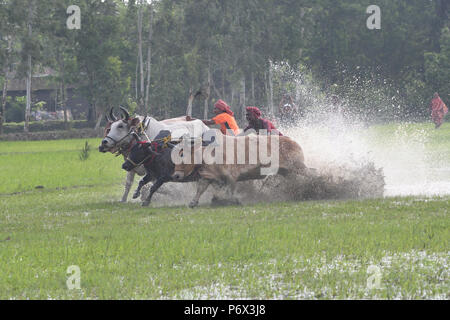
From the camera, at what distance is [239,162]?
46.4ft

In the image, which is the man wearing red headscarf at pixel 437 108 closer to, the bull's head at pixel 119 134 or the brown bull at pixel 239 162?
the brown bull at pixel 239 162

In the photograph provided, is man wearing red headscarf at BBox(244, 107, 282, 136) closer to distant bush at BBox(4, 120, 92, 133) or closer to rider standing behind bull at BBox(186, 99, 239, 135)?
rider standing behind bull at BBox(186, 99, 239, 135)

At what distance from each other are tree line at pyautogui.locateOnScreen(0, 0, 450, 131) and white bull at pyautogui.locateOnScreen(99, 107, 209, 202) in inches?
1546

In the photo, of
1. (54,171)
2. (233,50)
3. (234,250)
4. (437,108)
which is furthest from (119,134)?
(233,50)

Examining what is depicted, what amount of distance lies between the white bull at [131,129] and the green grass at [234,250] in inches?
45.5

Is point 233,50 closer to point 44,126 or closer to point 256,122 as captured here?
point 44,126

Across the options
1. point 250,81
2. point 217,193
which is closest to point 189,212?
point 217,193

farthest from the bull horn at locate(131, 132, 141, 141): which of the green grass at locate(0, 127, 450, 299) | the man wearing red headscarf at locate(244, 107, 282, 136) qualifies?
the man wearing red headscarf at locate(244, 107, 282, 136)

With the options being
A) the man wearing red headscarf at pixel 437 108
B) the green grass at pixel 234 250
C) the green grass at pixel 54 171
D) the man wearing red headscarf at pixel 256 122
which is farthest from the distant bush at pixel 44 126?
the green grass at pixel 234 250

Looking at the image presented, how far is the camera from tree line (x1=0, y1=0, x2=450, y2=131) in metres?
59.5

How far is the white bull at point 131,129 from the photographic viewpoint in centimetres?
1427

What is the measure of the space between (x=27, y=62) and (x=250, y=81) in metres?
25.4

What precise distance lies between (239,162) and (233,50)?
170 ft

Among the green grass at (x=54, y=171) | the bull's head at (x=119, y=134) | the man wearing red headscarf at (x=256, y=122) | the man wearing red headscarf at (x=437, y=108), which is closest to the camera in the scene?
the bull's head at (x=119, y=134)
